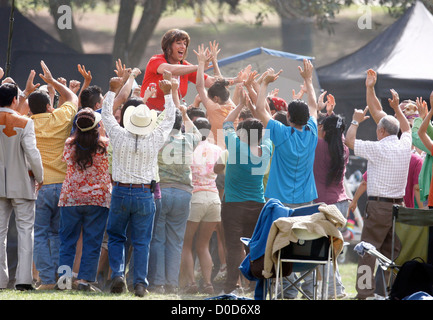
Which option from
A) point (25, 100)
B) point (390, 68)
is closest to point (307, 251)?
point (25, 100)

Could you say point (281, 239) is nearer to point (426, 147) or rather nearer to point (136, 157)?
point (136, 157)

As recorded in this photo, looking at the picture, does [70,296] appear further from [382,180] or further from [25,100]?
[382,180]

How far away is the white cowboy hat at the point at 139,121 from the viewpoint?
656 cm

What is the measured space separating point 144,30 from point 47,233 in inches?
312

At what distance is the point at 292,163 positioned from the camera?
7.02 metres

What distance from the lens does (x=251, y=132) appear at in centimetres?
715

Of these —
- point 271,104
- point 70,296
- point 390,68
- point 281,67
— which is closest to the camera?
point 70,296

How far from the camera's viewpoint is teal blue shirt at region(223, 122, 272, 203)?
715 centimetres

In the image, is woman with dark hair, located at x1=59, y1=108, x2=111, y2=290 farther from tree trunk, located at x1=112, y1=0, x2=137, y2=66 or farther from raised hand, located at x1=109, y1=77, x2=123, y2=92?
tree trunk, located at x1=112, y1=0, x2=137, y2=66

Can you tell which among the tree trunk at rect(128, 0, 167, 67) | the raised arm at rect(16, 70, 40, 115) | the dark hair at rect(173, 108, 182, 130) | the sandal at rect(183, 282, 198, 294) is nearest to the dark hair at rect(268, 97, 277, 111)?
the dark hair at rect(173, 108, 182, 130)

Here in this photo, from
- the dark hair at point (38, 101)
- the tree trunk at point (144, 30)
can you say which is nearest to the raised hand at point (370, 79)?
the dark hair at point (38, 101)

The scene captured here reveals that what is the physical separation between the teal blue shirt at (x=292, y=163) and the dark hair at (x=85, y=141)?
149 centimetres

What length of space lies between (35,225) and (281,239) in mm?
2441
